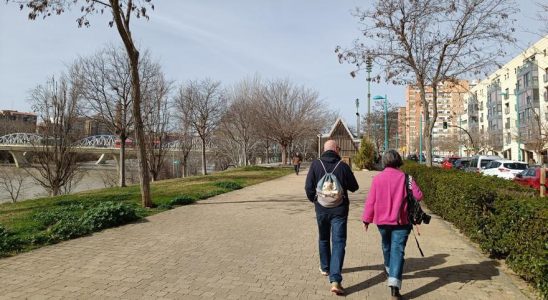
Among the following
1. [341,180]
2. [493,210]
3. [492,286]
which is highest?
[341,180]

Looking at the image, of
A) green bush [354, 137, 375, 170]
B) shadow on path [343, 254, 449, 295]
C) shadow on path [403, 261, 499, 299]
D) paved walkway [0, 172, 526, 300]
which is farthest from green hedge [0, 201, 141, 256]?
green bush [354, 137, 375, 170]

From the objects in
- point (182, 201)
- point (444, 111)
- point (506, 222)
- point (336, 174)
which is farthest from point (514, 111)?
point (336, 174)

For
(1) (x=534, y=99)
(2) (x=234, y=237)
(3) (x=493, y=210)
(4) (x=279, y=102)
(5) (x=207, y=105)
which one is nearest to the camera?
(3) (x=493, y=210)

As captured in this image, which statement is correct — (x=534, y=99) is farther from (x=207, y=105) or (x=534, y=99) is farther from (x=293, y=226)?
(x=293, y=226)

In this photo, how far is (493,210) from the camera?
6.56 meters

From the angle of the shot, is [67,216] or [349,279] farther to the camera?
[67,216]

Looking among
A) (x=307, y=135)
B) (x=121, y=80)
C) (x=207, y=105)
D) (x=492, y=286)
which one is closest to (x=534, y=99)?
(x=307, y=135)

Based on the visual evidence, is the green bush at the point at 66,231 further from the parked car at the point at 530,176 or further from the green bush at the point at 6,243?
the parked car at the point at 530,176

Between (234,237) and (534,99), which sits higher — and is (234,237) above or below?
below

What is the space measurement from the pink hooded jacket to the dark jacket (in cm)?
28

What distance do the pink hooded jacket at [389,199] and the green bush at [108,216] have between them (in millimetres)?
5540

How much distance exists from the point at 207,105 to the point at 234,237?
89.1ft

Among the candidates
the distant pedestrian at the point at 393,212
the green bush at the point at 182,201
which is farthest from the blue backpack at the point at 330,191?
the green bush at the point at 182,201

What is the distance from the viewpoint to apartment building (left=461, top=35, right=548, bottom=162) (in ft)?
163
